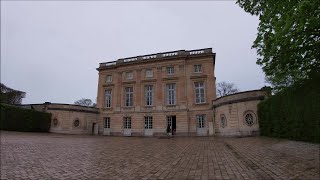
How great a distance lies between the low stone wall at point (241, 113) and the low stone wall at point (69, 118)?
17.1 meters

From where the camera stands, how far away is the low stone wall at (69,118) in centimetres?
2945

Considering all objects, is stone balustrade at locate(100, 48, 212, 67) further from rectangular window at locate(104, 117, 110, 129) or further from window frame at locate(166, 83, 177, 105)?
rectangular window at locate(104, 117, 110, 129)

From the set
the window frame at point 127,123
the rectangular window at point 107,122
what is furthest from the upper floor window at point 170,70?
the rectangular window at point 107,122

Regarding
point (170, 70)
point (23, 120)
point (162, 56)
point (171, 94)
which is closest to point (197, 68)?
point (170, 70)

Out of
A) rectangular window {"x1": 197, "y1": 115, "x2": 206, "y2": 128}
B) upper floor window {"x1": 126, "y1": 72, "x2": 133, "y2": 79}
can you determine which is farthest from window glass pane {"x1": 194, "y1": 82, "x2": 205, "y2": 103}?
upper floor window {"x1": 126, "y1": 72, "x2": 133, "y2": 79}

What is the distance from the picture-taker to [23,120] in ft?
85.4

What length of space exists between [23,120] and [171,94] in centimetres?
1647

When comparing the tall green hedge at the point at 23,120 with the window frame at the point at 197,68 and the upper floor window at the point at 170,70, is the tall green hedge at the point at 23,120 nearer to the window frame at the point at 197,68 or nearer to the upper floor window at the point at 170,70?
the upper floor window at the point at 170,70

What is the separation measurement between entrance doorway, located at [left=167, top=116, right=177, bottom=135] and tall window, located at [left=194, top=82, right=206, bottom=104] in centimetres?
360

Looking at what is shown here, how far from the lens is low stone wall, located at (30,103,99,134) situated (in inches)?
1160

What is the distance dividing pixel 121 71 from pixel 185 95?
30.7ft

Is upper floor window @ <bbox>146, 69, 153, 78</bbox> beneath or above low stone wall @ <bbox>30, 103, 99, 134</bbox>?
above

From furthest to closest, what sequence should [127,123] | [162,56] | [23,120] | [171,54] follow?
[127,123] → [162,56] → [171,54] → [23,120]

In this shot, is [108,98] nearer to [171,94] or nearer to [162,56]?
[171,94]
